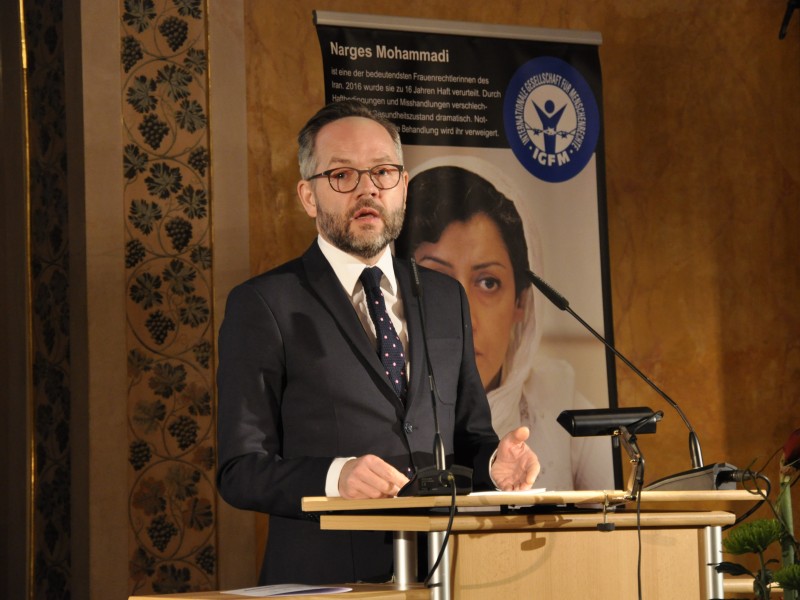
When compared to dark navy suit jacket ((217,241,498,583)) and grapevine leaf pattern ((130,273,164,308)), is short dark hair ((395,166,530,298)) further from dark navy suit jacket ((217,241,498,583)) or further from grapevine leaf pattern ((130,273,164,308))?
dark navy suit jacket ((217,241,498,583))

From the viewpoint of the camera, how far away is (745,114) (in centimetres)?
479

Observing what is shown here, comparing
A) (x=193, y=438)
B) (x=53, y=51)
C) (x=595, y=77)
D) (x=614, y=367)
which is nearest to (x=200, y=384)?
(x=193, y=438)

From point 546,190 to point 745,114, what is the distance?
1.04m

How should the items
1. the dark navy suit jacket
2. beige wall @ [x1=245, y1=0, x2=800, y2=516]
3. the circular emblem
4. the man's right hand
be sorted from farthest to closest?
beige wall @ [x1=245, y1=0, x2=800, y2=516] → the circular emblem → the dark navy suit jacket → the man's right hand

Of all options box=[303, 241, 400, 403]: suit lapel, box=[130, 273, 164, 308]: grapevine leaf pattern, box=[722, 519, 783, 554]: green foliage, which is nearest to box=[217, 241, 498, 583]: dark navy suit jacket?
box=[303, 241, 400, 403]: suit lapel

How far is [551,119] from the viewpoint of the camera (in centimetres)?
443

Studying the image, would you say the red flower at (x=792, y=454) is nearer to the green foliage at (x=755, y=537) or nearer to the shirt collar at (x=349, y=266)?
the green foliage at (x=755, y=537)

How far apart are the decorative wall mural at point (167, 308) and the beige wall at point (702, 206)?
110 cm

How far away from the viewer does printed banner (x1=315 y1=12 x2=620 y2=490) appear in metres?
4.16

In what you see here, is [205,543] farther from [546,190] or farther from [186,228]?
[546,190]

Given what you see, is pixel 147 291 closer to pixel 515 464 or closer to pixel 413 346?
pixel 413 346

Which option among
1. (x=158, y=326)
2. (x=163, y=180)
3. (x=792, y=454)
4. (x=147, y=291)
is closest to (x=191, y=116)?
(x=163, y=180)

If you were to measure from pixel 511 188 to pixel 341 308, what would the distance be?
2020 mm

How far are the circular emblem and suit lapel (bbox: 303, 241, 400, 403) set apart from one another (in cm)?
199
